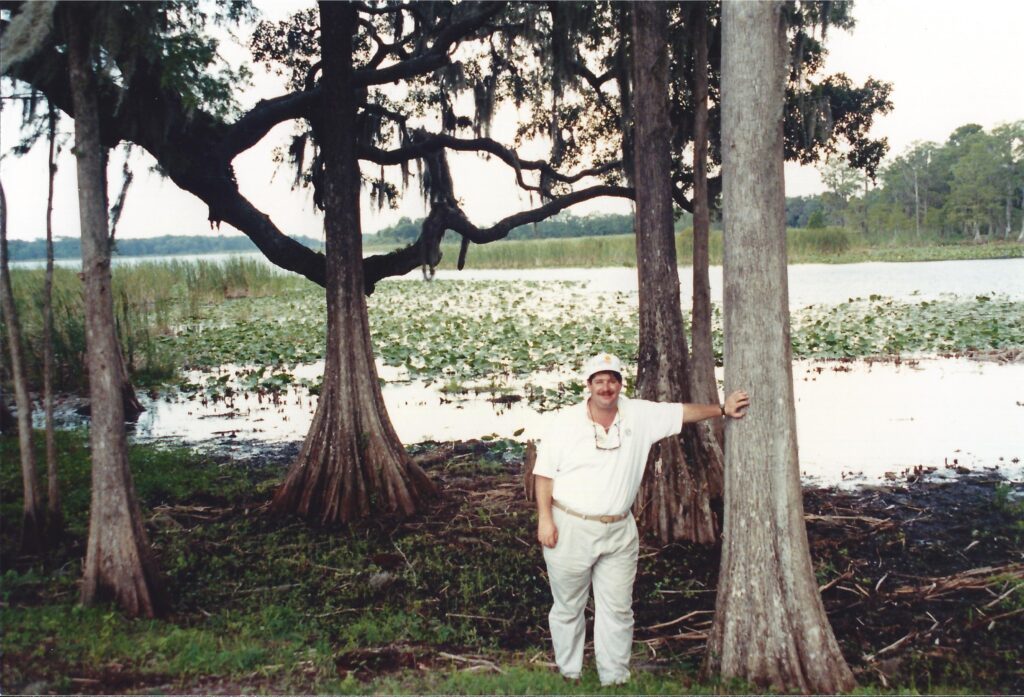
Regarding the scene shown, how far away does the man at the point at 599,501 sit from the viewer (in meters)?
4.74

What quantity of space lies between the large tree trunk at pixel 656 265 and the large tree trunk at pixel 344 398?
2.45 m

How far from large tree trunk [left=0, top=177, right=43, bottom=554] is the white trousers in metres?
4.31

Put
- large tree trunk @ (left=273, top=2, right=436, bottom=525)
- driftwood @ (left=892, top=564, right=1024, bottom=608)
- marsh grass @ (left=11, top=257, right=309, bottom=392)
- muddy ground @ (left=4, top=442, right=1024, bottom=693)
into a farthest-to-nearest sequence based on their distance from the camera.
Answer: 1. marsh grass @ (left=11, top=257, right=309, bottom=392)
2. large tree trunk @ (left=273, top=2, right=436, bottom=525)
3. driftwood @ (left=892, top=564, right=1024, bottom=608)
4. muddy ground @ (left=4, top=442, right=1024, bottom=693)

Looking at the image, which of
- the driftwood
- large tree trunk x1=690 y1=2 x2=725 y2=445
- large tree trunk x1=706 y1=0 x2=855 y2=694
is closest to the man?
large tree trunk x1=706 y1=0 x2=855 y2=694

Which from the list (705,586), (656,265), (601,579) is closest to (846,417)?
(656,265)

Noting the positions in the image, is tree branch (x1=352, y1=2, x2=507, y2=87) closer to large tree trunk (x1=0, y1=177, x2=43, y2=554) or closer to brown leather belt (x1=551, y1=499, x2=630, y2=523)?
large tree trunk (x1=0, y1=177, x2=43, y2=554)

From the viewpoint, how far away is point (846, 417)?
1218 centimetres

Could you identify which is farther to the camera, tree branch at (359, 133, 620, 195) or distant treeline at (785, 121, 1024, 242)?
distant treeline at (785, 121, 1024, 242)

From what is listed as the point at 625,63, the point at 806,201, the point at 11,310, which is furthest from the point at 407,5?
the point at 806,201

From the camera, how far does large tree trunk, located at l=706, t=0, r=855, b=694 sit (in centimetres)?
471

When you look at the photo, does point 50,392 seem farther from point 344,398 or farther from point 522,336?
point 522,336

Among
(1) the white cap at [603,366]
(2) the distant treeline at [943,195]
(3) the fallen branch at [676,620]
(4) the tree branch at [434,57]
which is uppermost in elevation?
(2) the distant treeline at [943,195]

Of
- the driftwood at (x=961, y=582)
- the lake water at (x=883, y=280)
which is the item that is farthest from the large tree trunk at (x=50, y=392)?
the lake water at (x=883, y=280)

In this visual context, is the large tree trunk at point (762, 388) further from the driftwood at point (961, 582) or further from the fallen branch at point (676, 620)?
the driftwood at point (961, 582)
